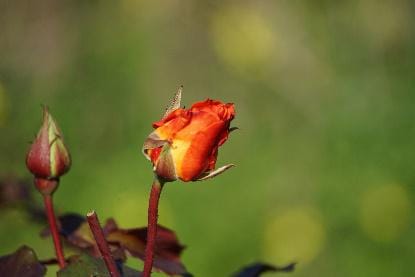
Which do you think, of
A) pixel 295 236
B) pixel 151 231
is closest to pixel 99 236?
pixel 151 231

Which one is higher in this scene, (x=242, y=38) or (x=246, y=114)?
(x=242, y=38)

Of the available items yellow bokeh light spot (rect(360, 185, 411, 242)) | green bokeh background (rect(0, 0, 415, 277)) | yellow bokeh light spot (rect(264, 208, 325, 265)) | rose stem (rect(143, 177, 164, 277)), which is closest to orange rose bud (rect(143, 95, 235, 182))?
rose stem (rect(143, 177, 164, 277))

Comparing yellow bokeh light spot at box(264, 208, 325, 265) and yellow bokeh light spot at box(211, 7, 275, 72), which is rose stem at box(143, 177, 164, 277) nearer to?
yellow bokeh light spot at box(264, 208, 325, 265)

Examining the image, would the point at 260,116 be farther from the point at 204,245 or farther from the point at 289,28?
the point at 204,245

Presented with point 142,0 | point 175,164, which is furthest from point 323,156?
point 175,164

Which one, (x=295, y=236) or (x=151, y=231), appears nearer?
(x=151, y=231)

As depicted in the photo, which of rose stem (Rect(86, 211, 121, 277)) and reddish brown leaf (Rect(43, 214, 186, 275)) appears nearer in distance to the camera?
rose stem (Rect(86, 211, 121, 277))

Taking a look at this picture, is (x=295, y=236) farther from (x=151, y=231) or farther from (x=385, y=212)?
(x=151, y=231)

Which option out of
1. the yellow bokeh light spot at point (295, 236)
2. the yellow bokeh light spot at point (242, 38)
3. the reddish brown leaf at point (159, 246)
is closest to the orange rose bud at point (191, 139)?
the reddish brown leaf at point (159, 246)
